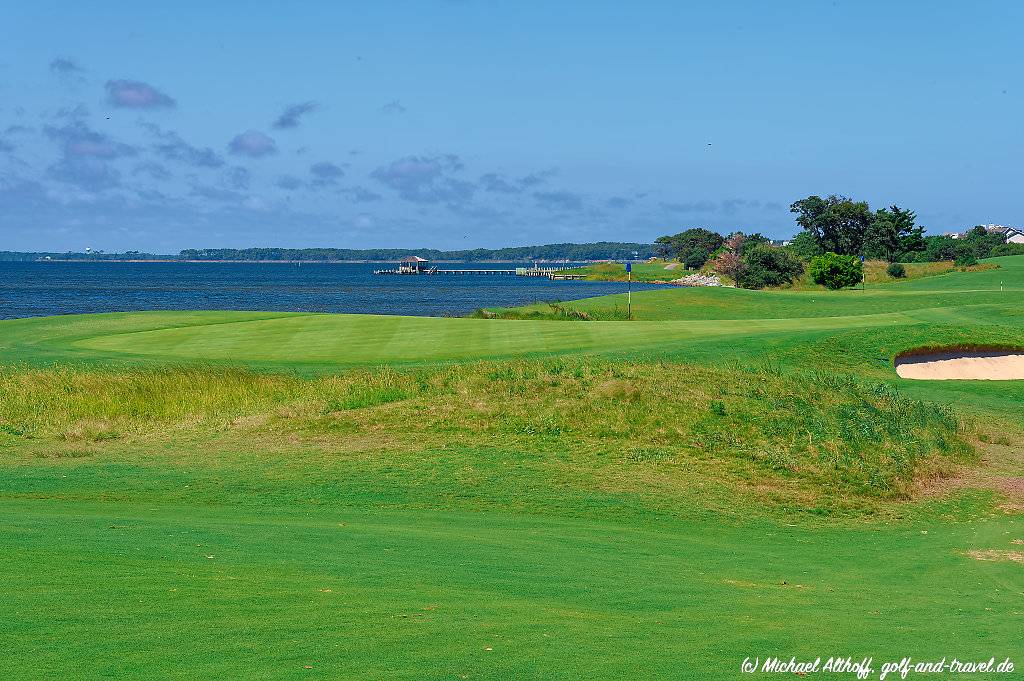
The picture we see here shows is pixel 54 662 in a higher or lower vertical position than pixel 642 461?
higher

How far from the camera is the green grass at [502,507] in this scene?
6926mm

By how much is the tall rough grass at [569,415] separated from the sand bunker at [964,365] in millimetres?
7971

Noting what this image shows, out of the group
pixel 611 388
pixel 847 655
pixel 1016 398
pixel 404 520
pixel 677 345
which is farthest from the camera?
pixel 677 345

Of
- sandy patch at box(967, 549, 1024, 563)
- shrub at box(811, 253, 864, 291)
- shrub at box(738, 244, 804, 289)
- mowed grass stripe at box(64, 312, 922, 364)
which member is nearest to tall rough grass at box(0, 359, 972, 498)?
sandy patch at box(967, 549, 1024, 563)

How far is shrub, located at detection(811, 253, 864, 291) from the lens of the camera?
9444 centimetres

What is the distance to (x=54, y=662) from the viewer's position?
5.79 m

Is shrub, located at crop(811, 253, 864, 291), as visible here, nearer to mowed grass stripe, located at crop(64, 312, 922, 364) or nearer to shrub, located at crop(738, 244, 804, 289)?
shrub, located at crop(738, 244, 804, 289)

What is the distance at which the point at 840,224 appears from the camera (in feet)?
436

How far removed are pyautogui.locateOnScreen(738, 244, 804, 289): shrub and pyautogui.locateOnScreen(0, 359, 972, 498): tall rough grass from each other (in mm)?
82985

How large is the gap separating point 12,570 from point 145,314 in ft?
145

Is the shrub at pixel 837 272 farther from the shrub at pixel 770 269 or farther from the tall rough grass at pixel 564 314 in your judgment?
the tall rough grass at pixel 564 314

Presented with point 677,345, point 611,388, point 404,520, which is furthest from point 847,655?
point 677,345

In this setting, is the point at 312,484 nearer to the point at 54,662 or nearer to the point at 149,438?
the point at 149,438

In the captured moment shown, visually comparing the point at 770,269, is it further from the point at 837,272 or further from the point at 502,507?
the point at 502,507
